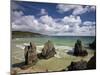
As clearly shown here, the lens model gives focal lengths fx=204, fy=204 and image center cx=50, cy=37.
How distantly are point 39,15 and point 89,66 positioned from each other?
842mm

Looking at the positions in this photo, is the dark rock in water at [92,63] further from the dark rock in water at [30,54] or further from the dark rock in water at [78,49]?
the dark rock in water at [30,54]

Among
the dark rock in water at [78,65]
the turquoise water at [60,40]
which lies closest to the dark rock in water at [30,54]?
the turquoise water at [60,40]

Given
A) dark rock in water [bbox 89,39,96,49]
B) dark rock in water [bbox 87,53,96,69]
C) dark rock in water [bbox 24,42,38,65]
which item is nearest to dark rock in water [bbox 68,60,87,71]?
dark rock in water [bbox 87,53,96,69]

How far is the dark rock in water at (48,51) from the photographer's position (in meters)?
2.23

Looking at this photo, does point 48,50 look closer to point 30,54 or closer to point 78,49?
point 30,54

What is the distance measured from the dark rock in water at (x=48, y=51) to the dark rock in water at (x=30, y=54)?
0.07 metres

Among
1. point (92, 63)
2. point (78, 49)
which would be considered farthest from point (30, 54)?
point (92, 63)

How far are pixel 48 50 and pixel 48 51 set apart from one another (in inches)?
0.4

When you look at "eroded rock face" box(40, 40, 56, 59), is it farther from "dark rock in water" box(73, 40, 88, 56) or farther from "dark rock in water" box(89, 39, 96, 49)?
"dark rock in water" box(89, 39, 96, 49)

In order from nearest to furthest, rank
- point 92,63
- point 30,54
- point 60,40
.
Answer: point 30,54, point 60,40, point 92,63

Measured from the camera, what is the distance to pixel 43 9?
2.23m

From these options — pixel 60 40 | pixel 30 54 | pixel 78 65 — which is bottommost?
pixel 78 65

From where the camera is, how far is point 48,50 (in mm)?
2250

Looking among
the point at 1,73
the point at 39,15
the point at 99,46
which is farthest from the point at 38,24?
the point at 99,46
